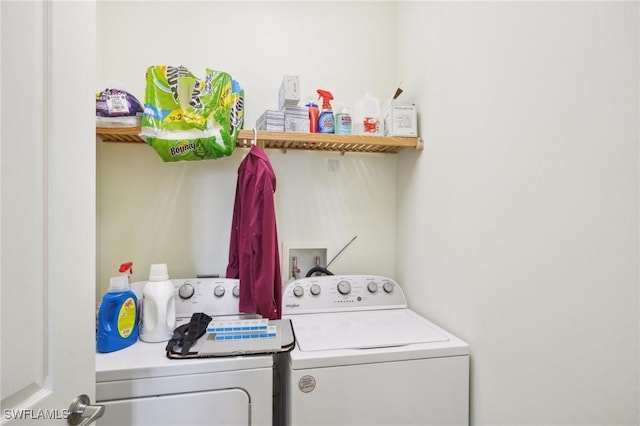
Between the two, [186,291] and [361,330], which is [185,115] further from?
[361,330]

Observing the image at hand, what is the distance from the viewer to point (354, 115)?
175cm

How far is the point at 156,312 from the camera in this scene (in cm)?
117

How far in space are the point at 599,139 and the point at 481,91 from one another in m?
0.48

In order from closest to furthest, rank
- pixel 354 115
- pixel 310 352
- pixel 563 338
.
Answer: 1. pixel 563 338
2. pixel 310 352
3. pixel 354 115

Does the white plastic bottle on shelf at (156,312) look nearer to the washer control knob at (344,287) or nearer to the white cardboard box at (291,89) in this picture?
the washer control knob at (344,287)

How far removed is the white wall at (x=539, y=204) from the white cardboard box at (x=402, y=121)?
14 cm

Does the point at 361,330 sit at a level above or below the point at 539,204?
below

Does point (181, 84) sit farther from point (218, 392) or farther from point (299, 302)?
point (218, 392)

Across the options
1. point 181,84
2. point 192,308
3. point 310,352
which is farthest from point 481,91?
point 192,308

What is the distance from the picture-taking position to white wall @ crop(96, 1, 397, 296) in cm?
162

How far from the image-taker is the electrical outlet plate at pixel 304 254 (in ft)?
5.78

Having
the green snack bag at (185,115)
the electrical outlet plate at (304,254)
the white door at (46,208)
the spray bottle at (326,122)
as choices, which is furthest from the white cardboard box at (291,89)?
the white door at (46,208)

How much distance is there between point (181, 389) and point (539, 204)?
121 cm

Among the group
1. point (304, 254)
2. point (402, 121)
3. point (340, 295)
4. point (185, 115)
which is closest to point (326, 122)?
point (402, 121)
